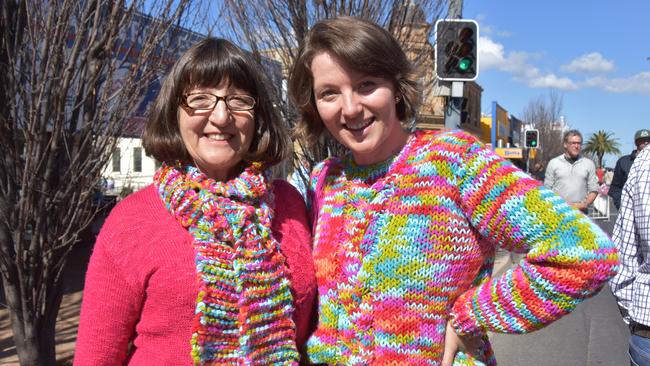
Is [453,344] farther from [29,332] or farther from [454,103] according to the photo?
[454,103]

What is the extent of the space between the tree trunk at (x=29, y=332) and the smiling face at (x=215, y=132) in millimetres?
2266

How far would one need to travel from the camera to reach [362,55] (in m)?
1.66

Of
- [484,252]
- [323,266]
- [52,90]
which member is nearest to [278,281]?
[323,266]

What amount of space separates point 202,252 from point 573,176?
27.4 feet

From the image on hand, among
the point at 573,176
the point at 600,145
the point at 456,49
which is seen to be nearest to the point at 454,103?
the point at 456,49

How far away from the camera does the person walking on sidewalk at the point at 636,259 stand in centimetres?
239

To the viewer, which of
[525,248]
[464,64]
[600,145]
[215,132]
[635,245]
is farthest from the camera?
[600,145]

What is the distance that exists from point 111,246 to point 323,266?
636 millimetres

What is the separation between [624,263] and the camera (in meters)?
2.52

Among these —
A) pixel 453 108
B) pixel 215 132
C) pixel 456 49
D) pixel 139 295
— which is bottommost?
pixel 139 295

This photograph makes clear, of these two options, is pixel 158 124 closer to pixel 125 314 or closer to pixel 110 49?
pixel 125 314

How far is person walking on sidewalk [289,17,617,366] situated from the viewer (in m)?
1.49

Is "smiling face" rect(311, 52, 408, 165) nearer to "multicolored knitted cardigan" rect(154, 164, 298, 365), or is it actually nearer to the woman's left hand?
"multicolored knitted cardigan" rect(154, 164, 298, 365)

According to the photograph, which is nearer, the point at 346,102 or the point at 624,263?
the point at 346,102
